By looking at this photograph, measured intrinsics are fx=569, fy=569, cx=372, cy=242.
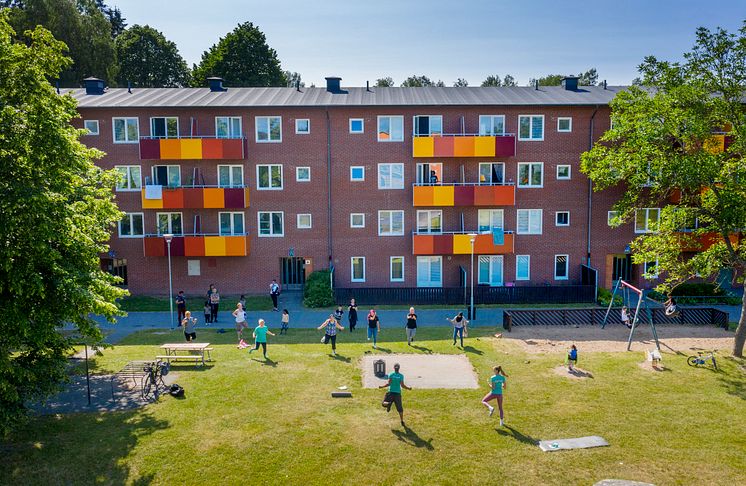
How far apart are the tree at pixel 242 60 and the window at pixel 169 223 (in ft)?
102

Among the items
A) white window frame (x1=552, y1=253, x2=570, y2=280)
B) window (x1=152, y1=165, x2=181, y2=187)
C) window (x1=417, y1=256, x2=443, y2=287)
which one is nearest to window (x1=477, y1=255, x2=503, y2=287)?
window (x1=417, y1=256, x2=443, y2=287)

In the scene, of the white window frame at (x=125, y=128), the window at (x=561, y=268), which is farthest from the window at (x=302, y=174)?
the window at (x=561, y=268)

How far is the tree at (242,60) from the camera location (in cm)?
6247

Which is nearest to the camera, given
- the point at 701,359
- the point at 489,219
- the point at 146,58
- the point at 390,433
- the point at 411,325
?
the point at 390,433

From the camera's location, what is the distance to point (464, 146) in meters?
34.1

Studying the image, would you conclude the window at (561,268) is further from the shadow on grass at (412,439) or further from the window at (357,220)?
the shadow on grass at (412,439)

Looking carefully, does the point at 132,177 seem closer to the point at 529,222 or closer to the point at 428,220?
the point at 428,220

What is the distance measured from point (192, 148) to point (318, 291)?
11375 mm

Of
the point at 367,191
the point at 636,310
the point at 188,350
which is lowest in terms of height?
the point at 188,350

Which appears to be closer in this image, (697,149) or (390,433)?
(390,433)

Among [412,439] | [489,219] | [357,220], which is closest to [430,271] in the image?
[489,219]

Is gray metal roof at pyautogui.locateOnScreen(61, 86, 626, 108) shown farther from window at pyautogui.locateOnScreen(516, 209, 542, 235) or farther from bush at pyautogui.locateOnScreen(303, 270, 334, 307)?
bush at pyautogui.locateOnScreen(303, 270, 334, 307)

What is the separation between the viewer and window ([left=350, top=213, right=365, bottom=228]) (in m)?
35.4

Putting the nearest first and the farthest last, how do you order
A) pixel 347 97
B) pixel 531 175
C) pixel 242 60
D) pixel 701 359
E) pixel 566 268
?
pixel 701 359
pixel 531 175
pixel 566 268
pixel 347 97
pixel 242 60
